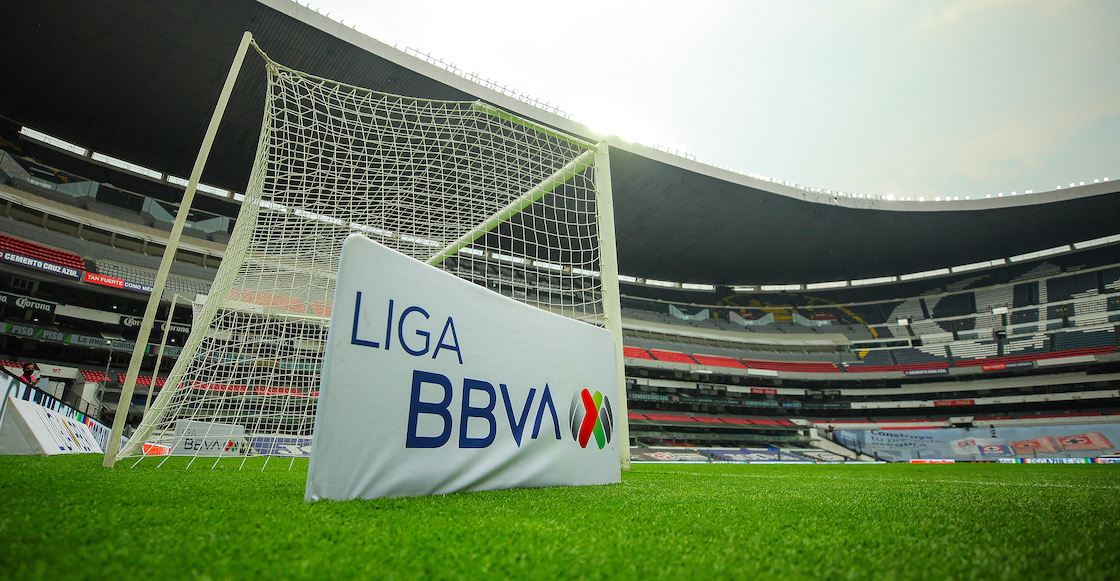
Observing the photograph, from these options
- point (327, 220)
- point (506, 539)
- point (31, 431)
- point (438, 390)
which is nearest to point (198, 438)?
point (31, 431)

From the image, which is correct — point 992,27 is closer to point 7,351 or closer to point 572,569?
point 572,569

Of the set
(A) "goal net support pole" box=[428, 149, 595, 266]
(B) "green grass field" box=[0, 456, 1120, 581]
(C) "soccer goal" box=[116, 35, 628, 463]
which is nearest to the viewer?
(B) "green grass field" box=[0, 456, 1120, 581]

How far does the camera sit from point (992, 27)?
10.0m

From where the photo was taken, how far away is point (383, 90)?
15711mm

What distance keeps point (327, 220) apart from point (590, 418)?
415cm

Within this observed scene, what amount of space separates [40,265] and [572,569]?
23.4m

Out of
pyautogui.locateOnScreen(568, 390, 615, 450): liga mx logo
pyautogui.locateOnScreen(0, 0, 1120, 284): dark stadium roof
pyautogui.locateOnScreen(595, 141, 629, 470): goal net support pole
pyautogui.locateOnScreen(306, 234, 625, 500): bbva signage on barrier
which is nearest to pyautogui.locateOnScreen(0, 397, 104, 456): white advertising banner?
pyautogui.locateOnScreen(306, 234, 625, 500): bbva signage on barrier

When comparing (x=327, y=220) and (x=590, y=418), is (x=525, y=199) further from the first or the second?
(x=590, y=418)

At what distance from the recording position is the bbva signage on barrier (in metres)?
2.04

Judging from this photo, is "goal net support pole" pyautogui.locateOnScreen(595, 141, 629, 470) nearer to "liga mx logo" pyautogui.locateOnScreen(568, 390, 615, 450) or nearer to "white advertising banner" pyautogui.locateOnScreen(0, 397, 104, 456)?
"liga mx logo" pyautogui.locateOnScreen(568, 390, 615, 450)

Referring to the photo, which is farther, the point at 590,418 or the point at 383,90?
the point at 383,90

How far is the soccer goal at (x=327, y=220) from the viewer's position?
4941mm

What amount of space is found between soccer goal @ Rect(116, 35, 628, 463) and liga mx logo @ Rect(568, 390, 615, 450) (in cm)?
115

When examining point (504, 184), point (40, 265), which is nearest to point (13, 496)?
point (504, 184)
